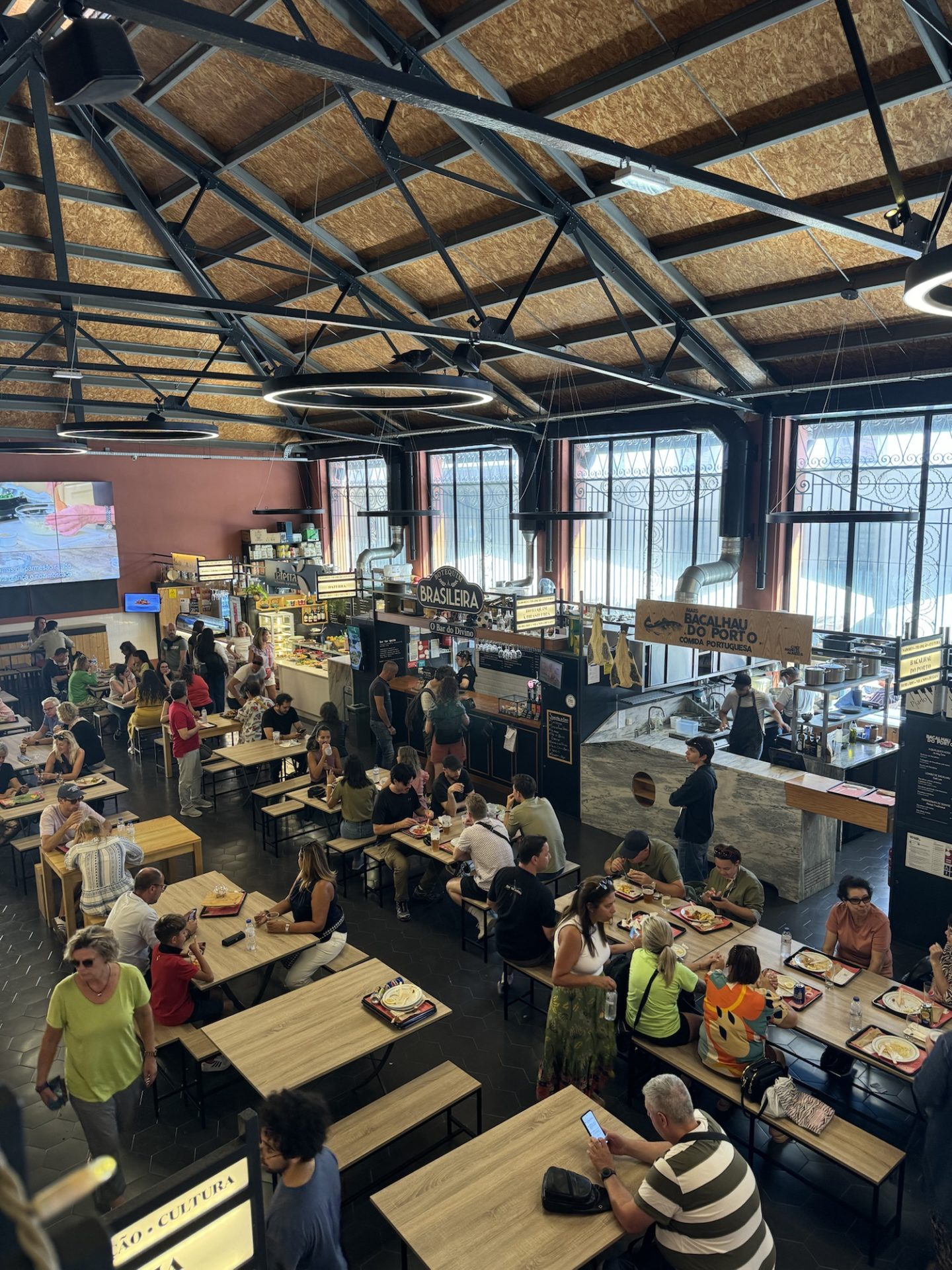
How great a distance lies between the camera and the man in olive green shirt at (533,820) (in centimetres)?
630

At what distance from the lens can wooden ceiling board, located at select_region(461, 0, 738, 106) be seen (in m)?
6.36

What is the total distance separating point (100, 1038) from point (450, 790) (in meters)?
3.99

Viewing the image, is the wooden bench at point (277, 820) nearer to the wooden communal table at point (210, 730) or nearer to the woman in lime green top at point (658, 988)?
the wooden communal table at point (210, 730)

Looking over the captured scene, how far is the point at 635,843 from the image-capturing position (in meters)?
5.87

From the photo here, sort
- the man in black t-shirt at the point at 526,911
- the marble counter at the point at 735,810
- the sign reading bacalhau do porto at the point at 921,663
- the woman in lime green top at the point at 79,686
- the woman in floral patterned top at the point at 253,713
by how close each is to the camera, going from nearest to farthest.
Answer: the man in black t-shirt at the point at 526,911 < the sign reading bacalhau do porto at the point at 921,663 < the marble counter at the point at 735,810 < the woman in floral patterned top at the point at 253,713 < the woman in lime green top at the point at 79,686

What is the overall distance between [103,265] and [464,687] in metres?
8.56

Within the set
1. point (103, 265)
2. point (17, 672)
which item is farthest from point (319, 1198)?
point (17, 672)

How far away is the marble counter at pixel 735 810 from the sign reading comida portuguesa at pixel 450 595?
2.15 m

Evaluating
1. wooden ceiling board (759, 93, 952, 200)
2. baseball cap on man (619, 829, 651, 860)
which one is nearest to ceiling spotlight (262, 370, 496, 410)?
wooden ceiling board (759, 93, 952, 200)

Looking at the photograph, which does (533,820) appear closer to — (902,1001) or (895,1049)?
(902,1001)

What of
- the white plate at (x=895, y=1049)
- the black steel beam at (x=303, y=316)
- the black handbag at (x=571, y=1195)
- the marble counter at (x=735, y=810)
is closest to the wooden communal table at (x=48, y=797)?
the black steel beam at (x=303, y=316)

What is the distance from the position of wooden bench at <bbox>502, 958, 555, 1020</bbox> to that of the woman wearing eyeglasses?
5.63 feet

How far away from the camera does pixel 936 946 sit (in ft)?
15.4

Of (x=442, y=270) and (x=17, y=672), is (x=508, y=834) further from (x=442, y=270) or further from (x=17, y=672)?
(x=17, y=672)
